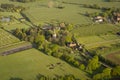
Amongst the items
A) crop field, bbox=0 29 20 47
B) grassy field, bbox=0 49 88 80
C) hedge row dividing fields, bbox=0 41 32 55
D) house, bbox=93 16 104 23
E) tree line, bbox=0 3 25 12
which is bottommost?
grassy field, bbox=0 49 88 80

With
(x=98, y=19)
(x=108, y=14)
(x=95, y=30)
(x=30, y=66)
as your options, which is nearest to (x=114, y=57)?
(x=30, y=66)

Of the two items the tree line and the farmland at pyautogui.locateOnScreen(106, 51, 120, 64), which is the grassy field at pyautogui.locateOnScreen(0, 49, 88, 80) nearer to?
the farmland at pyautogui.locateOnScreen(106, 51, 120, 64)

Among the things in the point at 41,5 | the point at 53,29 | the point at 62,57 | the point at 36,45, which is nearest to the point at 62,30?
the point at 53,29

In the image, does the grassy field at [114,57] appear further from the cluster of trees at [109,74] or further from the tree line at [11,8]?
the tree line at [11,8]

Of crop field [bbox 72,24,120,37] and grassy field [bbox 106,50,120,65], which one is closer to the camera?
grassy field [bbox 106,50,120,65]

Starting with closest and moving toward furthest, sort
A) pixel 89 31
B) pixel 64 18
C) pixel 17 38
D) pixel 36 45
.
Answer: pixel 36 45, pixel 17 38, pixel 89 31, pixel 64 18

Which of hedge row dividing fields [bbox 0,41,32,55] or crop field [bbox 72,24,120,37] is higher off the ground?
crop field [bbox 72,24,120,37]

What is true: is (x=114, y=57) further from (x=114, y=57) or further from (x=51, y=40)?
(x=51, y=40)

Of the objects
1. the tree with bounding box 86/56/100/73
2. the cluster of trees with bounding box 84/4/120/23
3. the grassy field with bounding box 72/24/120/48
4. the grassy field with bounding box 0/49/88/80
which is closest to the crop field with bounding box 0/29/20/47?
the grassy field with bounding box 0/49/88/80

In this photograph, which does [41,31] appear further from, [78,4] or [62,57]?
[78,4]
